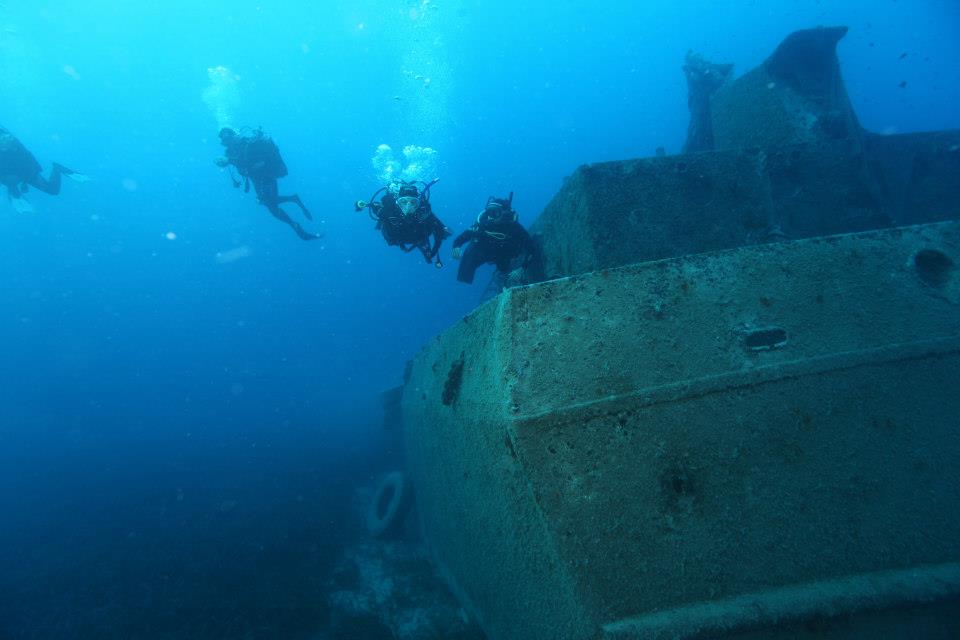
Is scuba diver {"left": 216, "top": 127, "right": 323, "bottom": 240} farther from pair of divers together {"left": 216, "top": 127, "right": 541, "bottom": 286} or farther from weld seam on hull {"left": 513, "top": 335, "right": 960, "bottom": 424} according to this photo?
weld seam on hull {"left": 513, "top": 335, "right": 960, "bottom": 424}

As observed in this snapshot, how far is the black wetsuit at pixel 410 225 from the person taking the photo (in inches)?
210

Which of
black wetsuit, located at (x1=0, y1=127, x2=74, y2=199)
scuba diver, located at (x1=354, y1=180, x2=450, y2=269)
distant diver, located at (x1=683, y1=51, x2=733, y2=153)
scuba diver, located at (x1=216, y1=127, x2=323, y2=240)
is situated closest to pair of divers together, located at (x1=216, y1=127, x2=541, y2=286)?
scuba diver, located at (x1=354, y1=180, x2=450, y2=269)

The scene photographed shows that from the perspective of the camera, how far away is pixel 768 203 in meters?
3.69

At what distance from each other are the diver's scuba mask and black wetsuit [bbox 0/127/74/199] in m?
9.59

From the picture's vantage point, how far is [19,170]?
952 cm

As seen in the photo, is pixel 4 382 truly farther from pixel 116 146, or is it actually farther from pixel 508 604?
pixel 116 146

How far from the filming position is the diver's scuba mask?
17.1 ft

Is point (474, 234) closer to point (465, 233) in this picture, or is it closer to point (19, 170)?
point (465, 233)

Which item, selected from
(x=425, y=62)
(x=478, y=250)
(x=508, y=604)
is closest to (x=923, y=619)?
(x=508, y=604)

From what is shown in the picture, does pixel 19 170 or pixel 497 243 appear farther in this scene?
pixel 19 170

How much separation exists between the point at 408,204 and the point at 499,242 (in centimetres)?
138

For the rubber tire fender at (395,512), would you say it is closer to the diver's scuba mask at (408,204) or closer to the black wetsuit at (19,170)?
the diver's scuba mask at (408,204)

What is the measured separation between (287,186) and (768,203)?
104m

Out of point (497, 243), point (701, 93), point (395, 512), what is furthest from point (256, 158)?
point (701, 93)
